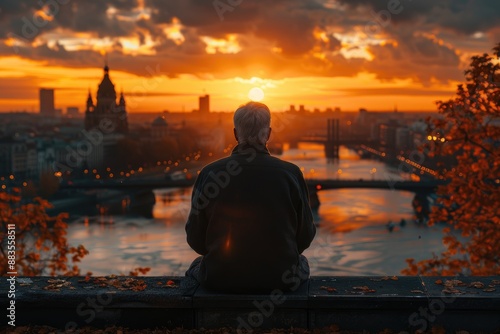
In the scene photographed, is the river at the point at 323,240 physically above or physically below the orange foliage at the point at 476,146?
below

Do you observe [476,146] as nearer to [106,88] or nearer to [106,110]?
[106,110]

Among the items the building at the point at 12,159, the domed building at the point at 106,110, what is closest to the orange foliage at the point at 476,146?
the building at the point at 12,159

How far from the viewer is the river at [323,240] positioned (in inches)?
697

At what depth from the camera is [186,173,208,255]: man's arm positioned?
279 cm

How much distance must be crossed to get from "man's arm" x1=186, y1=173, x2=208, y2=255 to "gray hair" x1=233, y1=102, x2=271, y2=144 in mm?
216

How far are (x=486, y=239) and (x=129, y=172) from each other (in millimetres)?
46506

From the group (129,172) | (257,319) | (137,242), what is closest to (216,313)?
(257,319)

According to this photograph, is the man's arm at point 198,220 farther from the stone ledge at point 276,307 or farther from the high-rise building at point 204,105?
the high-rise building at point 204,105

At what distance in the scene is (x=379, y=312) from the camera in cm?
278

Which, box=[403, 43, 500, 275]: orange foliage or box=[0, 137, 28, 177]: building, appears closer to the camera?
box=[403, 43, 500, 275]: orange foliage

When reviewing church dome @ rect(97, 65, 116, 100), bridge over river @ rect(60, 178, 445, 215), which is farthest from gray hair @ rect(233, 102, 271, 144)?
church dome @ rect(97, 65, 116, 100)

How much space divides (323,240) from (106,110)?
1536 inches

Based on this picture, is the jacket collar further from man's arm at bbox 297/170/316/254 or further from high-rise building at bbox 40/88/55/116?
high-rise building at bbox 40/88/55/116

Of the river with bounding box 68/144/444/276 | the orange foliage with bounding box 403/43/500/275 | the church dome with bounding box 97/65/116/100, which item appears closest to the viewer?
the orange foliage with bounding box 403/43/500/275
